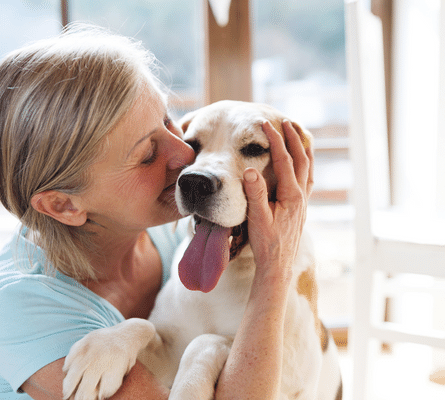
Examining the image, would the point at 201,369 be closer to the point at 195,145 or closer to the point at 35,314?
the point at 35,314

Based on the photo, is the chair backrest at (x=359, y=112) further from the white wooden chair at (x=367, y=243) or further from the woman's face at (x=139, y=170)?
the woman's face at (x=139, y=170)

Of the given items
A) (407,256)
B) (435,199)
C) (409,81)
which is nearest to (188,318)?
(407,256)

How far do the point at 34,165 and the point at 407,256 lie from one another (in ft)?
3.54

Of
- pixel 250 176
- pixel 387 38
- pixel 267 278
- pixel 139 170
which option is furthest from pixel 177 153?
pixel 387 38

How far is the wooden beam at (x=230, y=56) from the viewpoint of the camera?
1.91m

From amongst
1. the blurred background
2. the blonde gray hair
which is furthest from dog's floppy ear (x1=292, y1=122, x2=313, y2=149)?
the blurred background

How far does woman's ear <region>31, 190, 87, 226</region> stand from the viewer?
0.86 meters

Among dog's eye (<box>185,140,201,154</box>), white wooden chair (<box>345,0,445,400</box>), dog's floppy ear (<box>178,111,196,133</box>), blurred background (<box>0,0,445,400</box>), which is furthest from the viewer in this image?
blurred background (<box>0,0,445,400</box>)

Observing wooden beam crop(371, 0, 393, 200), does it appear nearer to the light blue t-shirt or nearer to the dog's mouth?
the dog's mouth

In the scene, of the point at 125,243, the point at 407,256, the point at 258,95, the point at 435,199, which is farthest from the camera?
the point at 258,95

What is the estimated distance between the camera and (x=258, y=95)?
2.09m

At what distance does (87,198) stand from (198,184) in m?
0.25

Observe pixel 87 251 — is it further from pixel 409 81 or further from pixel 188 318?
pixel 409 81

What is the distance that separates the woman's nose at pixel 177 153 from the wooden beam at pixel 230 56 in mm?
1097
